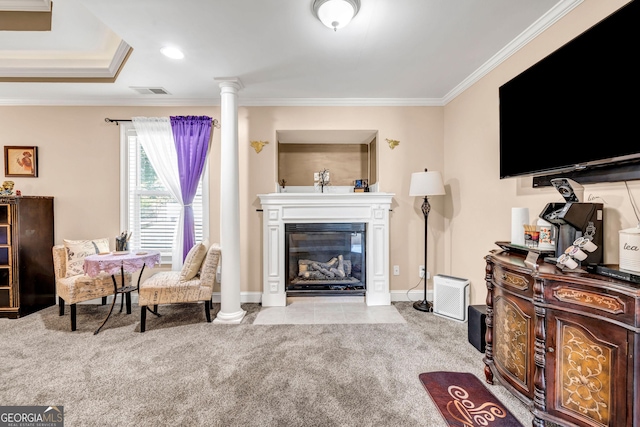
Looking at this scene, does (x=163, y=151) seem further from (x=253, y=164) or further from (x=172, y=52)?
(x=172, y=52)

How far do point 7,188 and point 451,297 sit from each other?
521 cm

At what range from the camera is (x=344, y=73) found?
2.73 meters

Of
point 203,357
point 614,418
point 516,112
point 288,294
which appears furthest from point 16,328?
point 516,112

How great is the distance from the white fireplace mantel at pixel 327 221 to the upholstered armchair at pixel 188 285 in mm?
687

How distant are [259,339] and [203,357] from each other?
49cm

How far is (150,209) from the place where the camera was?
11.5 feet

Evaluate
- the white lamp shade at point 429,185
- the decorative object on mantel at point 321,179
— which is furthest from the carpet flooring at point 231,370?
the decorative object on mantel at point 321,179

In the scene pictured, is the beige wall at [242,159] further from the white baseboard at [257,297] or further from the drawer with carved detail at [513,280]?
the drawer with carved detail at [513,280]

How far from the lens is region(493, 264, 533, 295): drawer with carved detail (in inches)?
58.1

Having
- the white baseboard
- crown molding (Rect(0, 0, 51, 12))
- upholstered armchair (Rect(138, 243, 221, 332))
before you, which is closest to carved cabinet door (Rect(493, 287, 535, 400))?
the white baseboard

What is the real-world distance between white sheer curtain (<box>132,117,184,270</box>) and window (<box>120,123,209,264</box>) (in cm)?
17

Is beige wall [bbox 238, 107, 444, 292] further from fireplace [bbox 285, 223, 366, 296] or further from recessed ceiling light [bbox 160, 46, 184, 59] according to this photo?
recessed ceiling light [bbox 160, 46, 184, 59]

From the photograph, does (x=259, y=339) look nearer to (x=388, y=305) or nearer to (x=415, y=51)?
(x=388, y=305)

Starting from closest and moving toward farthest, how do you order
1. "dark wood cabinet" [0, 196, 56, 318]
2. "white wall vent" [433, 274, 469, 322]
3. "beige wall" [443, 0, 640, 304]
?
"beige wall" [443, 0, 640, 304], "white wall vent" [433, 274, 469, 322], "dark wood cabinet" [0, 196, 56, 318]
